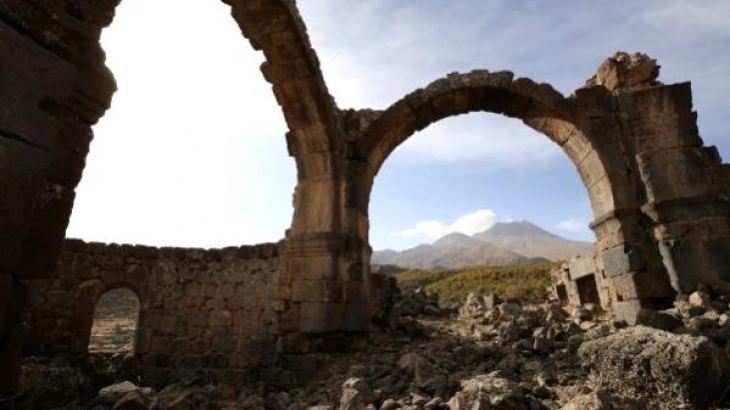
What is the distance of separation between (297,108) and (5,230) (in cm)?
459

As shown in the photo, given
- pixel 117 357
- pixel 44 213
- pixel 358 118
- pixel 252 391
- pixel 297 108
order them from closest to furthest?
pixel 44 213, pixel 252 391, pixel 297 108, pixel 358 118, pixel 117 357

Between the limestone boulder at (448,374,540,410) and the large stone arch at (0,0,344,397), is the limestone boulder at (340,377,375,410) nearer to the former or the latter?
the limestone boulder at (448,374,540,410)

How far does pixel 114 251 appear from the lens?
8.17 meters

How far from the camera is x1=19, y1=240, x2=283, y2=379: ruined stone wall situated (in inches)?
281

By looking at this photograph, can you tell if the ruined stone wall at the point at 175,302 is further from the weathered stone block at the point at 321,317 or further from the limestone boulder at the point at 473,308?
the limestone boulder at the point at 473,308

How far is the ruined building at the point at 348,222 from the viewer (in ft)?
A: 18.5

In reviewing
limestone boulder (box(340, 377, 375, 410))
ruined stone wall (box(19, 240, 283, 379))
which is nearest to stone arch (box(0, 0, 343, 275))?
limestone boulder (box(340, 377, 375, 410))

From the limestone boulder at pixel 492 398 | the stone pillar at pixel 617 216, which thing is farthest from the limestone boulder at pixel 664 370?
the stone pillar at pixel 617 216

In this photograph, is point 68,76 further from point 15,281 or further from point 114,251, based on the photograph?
point 114,251

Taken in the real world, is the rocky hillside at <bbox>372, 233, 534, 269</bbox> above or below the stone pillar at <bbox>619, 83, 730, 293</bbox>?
above

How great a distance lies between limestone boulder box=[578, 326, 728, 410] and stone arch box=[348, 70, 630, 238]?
12.1 ft

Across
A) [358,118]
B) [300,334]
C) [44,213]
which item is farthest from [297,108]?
[44,213]

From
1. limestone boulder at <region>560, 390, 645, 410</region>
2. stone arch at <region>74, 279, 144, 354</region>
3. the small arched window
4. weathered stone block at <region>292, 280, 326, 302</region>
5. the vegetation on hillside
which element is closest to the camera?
limestone boulder at <region>560, 390, 645, 410</region>

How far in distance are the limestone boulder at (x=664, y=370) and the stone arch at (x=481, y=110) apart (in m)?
3.69
